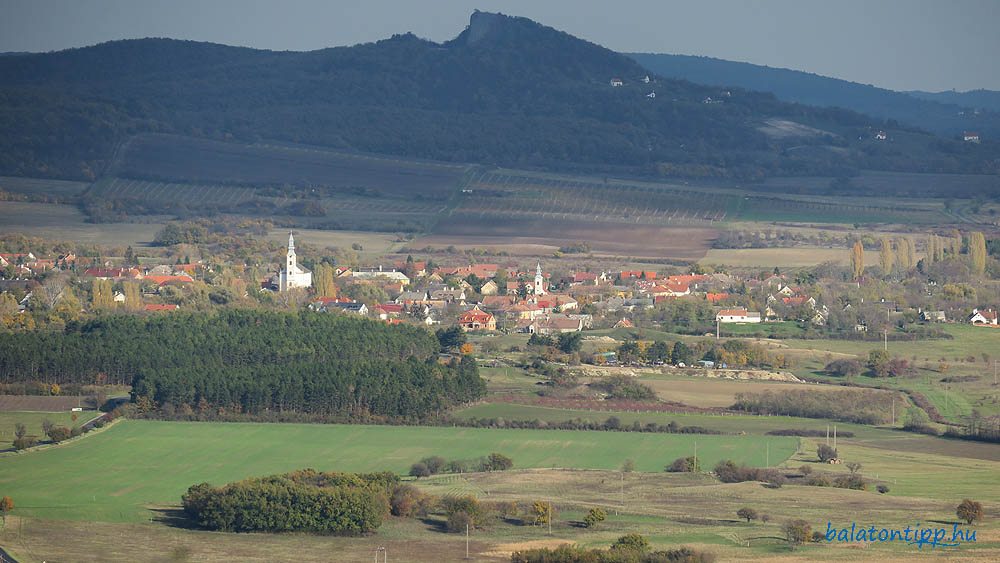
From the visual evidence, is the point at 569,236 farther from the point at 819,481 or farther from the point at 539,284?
the point at 819,481

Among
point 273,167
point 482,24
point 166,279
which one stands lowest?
point 166,279

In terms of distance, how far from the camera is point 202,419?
4588 centimetres

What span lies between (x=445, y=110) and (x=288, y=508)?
134 meters

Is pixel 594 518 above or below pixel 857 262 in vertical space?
below

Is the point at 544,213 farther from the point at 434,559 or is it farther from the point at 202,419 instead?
the point at 434,559

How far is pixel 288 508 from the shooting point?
34.2 metres

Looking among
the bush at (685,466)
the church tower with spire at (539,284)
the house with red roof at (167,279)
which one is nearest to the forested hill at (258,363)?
the bush at (685,466)

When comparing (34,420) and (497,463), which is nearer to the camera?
(497,463)

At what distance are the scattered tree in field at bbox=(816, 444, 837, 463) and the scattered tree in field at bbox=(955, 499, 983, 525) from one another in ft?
21.7

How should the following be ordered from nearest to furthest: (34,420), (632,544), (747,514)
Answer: (632,544) < (747,514) < (34,420)

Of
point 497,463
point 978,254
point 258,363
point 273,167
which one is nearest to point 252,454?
point 497,463

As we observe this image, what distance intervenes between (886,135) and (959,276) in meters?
70.1

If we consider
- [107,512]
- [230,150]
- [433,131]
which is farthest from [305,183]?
[107,512]

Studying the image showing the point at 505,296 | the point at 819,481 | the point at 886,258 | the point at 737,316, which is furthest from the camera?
the point at 886,258
